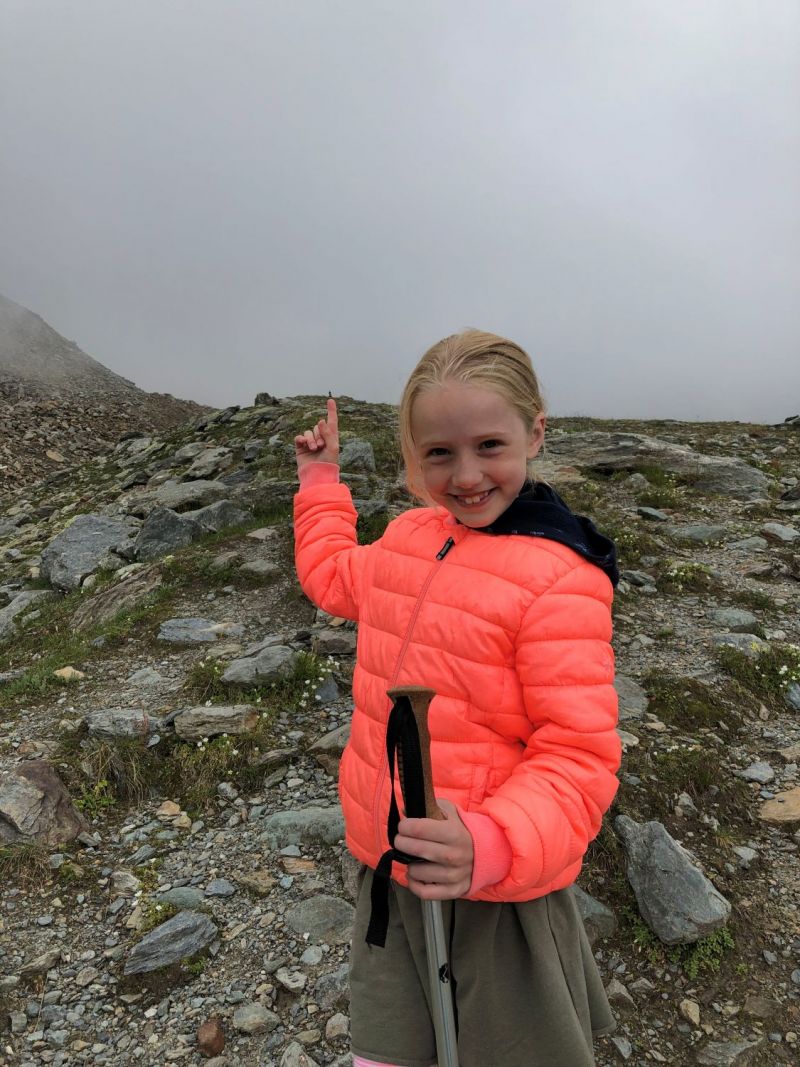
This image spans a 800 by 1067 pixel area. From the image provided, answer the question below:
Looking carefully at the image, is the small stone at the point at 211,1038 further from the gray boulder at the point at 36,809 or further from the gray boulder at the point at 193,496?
the gray boulder at the point at 193,496

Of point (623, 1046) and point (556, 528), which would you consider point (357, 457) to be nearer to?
point (623, 1046)

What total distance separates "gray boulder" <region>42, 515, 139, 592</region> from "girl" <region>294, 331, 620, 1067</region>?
10909mm

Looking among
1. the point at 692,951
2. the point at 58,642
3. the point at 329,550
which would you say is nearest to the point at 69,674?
the point at 58,642

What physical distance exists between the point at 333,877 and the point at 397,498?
28.1 ft

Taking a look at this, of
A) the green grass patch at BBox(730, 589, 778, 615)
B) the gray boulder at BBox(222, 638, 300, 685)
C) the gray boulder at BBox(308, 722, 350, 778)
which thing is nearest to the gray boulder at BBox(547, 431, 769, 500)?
the green grass patch at BBox(730, 589, 778, 615)

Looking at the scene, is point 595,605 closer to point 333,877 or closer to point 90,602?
point 333,877

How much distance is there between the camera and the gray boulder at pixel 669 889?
13.9 ft

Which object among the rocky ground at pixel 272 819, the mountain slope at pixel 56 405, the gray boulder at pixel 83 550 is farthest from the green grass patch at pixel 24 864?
the mountain slope at pixel 56 405

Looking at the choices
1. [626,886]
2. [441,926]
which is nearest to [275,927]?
[626,886]

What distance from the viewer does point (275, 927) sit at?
14.8ft

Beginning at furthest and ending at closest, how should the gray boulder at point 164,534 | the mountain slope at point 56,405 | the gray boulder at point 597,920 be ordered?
1. the mountain slope at point 56,405
2. the gray boulder at point 164,534
3. the gray boulder at point 597,920

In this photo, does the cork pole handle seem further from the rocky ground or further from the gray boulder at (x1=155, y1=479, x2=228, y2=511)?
the gray boulder at (x1=155, y1=479, x2=228, y2=511)

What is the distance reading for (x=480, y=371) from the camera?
2.48m

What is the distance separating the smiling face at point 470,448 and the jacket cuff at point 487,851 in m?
1.09
